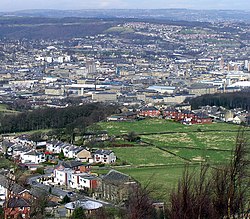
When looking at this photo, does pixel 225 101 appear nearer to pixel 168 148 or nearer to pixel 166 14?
pixel 168 148

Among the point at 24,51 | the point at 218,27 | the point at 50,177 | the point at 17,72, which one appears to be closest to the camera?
the point at 50,177

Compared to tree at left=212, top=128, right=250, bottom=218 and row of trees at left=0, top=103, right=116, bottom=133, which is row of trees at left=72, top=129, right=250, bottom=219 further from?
row of trees at left=0, top=103, right=116, bottom=133

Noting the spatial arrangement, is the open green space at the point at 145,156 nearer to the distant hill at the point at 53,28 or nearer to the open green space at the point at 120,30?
the open green space at the point at 120,30

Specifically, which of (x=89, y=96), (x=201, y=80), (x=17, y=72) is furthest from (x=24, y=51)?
(x=89, y=96)

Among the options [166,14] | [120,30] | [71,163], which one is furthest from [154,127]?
[166,14]

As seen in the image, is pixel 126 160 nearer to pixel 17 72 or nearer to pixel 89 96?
pixel 89 96

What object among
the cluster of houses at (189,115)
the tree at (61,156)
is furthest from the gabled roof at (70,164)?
the cluster of houses at (189,115)

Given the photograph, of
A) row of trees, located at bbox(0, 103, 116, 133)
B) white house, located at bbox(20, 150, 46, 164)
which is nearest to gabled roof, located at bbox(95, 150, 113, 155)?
white house, located at bbox(20, 150, 46, 164)
